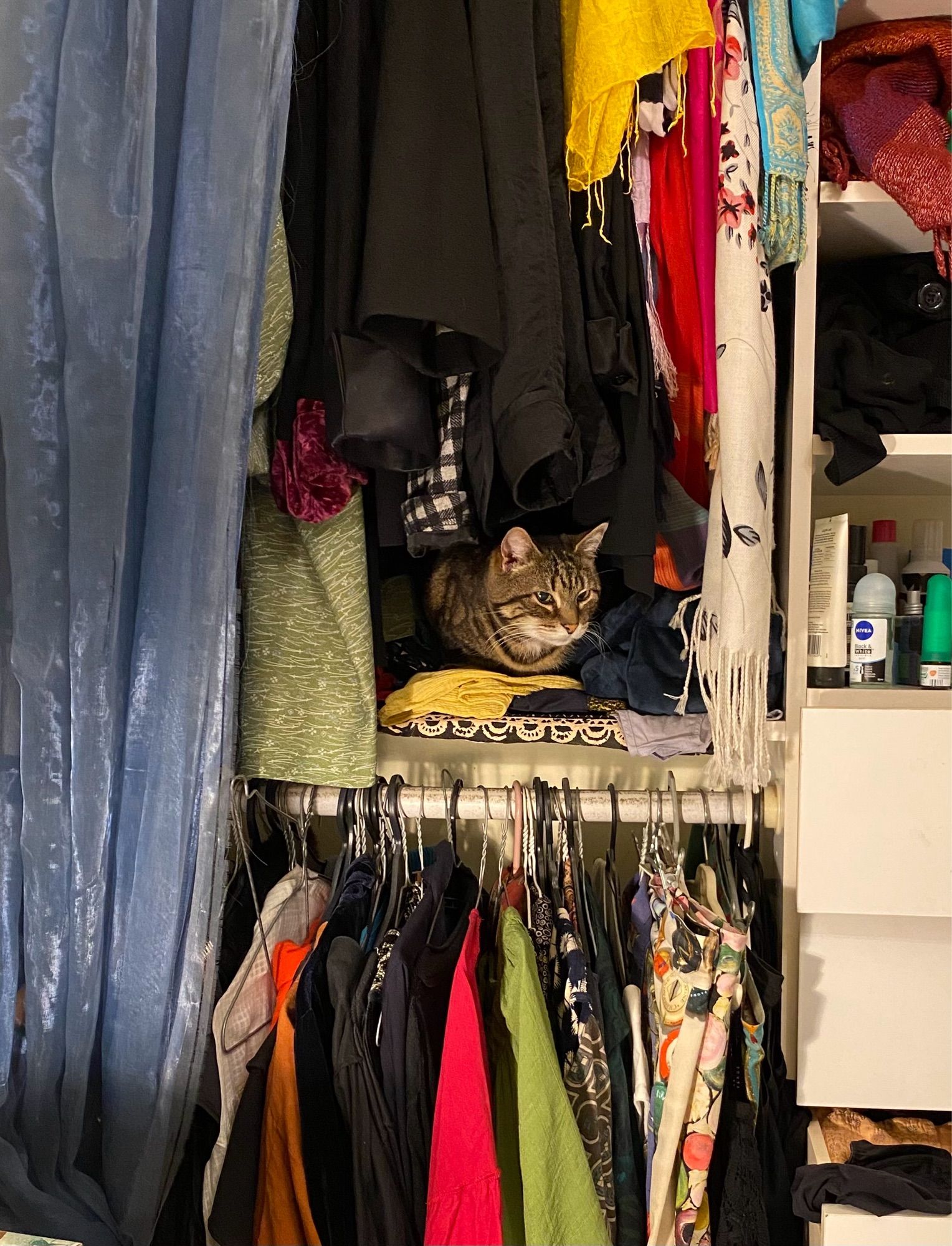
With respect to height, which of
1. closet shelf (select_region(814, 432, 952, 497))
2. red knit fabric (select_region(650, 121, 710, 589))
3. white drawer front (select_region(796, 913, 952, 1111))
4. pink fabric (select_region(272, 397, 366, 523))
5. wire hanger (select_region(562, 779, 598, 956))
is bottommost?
white drawer front (select_region(796, 913, 952, 1111))

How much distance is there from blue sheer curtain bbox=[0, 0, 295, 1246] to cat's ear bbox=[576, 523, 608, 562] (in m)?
0.52

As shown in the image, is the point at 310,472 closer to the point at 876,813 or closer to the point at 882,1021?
the point at 876,813

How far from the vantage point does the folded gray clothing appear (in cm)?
98

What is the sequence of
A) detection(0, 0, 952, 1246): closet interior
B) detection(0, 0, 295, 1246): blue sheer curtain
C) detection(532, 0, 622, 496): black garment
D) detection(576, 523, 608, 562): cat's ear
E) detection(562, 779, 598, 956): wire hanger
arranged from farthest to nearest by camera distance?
detection(576, 523, 608, 562): cat's ear < detection(562, 779, 598, 956): wire hanger < detection(532, 0, 622, 496): black garment < detection(0, 0, 952, 1246): closet interior < detection(0, 0, 295, 1246): blue sheer curtain

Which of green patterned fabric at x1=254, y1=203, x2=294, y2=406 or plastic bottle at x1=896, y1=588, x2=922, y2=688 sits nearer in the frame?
green patterned fabric at x1=254, y1=203, x2=294, y2=406

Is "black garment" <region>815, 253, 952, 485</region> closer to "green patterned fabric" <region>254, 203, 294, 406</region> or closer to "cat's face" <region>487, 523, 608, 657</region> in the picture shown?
"cat's face" <region>487, 523, 608, 657</region>

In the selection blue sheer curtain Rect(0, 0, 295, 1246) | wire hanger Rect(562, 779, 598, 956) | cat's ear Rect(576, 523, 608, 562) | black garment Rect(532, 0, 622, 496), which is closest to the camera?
blue sheer curtain Rect(0, 0, 295, 1246)

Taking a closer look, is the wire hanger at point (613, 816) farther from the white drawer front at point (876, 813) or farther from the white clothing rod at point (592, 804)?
the white drawer front at point (876, 813)

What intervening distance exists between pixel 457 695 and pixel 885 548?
566 mm

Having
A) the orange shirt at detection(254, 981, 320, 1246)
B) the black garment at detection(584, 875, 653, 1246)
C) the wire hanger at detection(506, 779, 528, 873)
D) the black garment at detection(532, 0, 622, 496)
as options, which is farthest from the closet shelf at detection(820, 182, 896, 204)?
the orange shirt at detection(254, 981, 320, 1246)

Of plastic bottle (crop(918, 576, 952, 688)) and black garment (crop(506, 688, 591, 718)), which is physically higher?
plastic bottle (crop(918, 576, 952, 688))

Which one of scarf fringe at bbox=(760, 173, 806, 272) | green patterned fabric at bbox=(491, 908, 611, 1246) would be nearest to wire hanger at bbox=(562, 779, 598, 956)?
green patterned fabric at bbox=(491, 908, 611, 1246)

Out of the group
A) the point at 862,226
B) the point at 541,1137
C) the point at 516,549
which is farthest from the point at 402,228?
the point at 541,1137

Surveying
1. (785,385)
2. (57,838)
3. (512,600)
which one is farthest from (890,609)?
(57,838)
